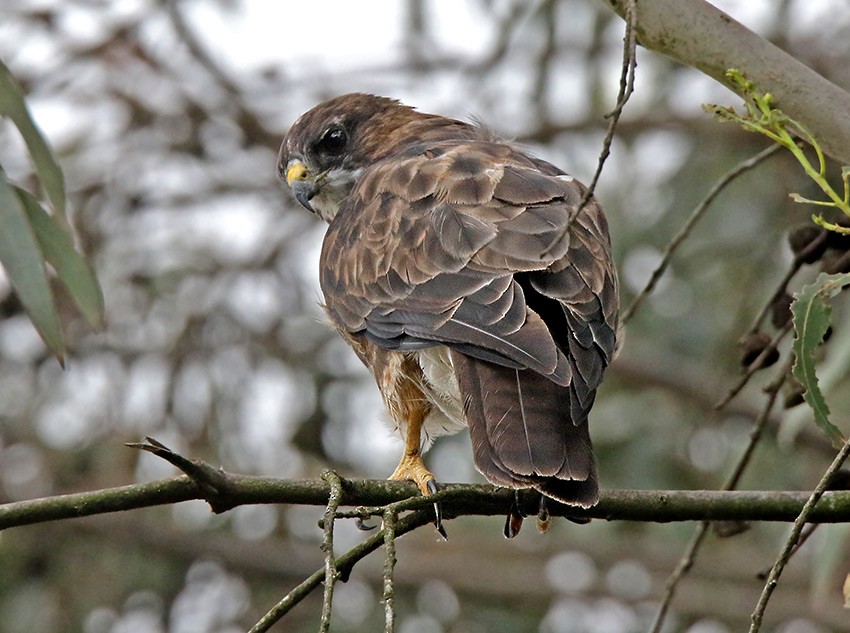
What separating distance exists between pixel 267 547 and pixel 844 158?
458 cm

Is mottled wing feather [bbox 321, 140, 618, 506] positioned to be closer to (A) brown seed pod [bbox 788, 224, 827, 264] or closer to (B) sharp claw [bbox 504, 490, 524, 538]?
(B) sharp claw [bbox 504, 490, 524, 538]

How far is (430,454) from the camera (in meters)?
7.66

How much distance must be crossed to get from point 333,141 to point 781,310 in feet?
7.70

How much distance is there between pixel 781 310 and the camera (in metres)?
3.55

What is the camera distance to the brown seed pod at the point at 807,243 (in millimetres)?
3377

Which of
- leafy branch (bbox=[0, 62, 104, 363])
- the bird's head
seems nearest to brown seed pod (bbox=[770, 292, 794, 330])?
leafy branch (bbox=[0, 62, 104, 363])

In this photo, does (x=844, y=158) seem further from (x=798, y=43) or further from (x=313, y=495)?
(x=798, y=43)

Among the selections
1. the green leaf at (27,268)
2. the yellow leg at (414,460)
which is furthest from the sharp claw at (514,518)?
the green leaf at (27,268)

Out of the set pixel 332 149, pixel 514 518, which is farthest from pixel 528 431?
pixel 332 149

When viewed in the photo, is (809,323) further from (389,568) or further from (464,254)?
(389,568)

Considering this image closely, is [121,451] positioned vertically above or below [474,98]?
below

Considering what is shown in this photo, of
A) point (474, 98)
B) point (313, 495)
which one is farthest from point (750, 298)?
point (313, 495)

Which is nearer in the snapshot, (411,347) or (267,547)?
(411,347)

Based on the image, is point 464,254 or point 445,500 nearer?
point 445,500
